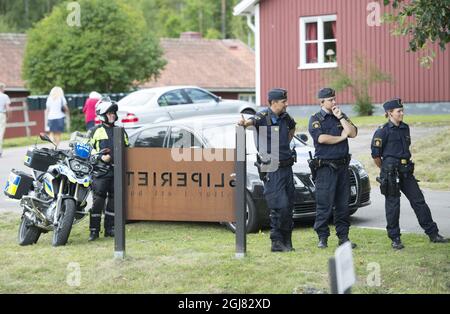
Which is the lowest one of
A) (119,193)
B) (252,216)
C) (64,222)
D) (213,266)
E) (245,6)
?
(213,266)

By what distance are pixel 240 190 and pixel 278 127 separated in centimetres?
89

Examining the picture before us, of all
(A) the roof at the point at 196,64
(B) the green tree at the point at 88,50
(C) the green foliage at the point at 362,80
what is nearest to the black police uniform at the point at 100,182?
(C) the green foliage at the point at 362,80

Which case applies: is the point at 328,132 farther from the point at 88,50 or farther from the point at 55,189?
the point at 88,50

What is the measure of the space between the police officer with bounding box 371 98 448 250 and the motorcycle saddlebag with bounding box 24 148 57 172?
385cm

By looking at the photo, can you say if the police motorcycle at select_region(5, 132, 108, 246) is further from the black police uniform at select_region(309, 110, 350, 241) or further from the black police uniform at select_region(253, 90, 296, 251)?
the black police uniform at select_region(309, 110, 350, 241)

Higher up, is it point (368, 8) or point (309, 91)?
point (368, 8)

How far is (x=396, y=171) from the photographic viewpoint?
32.3ft

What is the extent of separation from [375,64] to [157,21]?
52886mm

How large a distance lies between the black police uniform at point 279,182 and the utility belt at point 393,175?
43.1 inches

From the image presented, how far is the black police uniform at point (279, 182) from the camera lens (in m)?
9.48

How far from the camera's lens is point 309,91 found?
92.9 ft

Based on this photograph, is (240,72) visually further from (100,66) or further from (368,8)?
(368,8)

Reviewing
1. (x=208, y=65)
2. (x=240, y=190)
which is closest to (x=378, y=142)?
(x=240, y=190)
